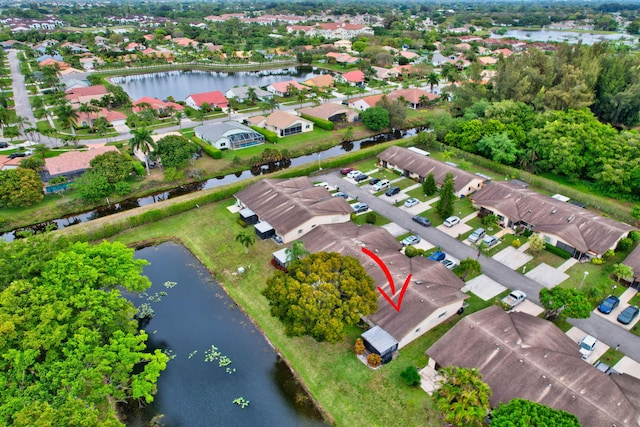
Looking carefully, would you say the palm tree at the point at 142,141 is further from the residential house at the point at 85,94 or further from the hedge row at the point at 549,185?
the hedge row at the point at 549,185

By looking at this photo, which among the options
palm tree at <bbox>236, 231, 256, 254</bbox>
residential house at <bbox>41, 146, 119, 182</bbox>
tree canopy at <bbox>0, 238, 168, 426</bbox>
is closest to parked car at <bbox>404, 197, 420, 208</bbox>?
palm tree at <bbox>236, 231, 256, 254</bbox>

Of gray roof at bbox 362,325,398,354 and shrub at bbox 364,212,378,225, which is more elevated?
gray roof at bbox 362,325,398,354

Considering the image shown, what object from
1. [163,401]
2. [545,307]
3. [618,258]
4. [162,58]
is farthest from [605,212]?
[162,58]

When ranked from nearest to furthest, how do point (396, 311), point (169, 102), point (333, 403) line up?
point (333, 403)
point (396, 311)
point (169, 102)

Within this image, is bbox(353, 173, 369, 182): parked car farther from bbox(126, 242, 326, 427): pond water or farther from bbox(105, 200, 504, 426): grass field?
bbox(126, 242, 326, 427): pond water

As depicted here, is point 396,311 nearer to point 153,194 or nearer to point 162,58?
point 153,194

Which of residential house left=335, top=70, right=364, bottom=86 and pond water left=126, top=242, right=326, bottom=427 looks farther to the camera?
residential house left=335, top=70, right=364, bottom=86

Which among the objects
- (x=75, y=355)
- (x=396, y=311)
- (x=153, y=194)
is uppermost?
(x=75, y=355)
